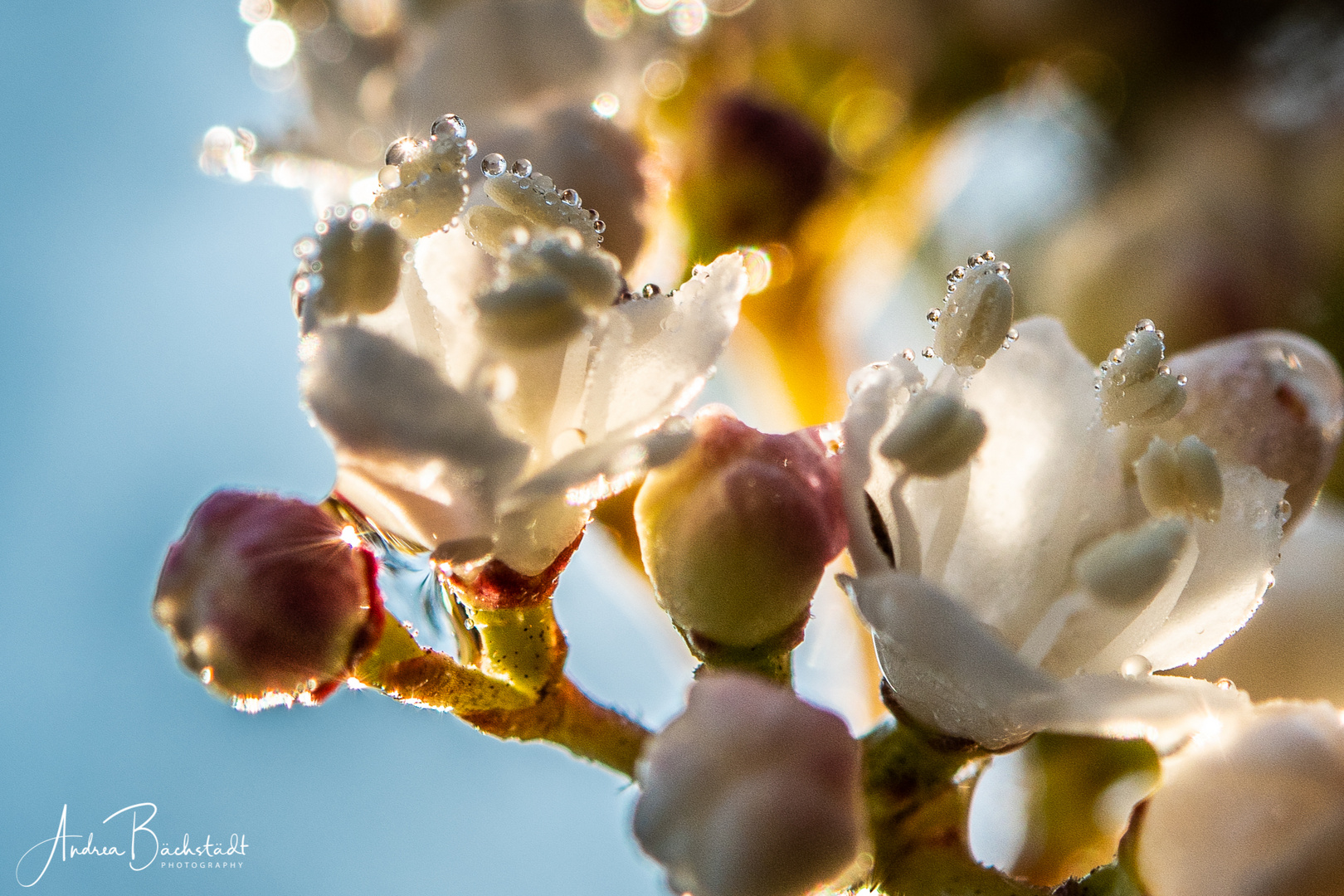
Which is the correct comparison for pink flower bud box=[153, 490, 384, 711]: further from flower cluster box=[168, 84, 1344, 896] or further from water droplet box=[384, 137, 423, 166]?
water droplet box=[384, 137, 423, 166]

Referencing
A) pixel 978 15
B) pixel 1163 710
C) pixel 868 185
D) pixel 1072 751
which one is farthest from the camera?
pixel 978 15

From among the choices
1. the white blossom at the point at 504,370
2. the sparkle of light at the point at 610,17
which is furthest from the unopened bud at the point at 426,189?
the sparkle of light at the point at 610,17

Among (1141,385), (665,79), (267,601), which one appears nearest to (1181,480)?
(1141,385)

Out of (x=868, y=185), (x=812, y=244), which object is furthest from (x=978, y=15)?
(x=812, y=244)

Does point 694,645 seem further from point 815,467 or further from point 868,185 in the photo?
point 868,185

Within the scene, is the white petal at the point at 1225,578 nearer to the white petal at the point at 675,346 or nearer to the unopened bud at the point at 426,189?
the white petal at the point at 675,346

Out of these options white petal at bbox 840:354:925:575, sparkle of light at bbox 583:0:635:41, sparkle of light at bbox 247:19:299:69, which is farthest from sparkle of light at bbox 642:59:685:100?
white petal at bbox 840:354:925:575

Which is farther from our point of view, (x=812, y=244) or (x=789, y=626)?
(x=812, y=244)

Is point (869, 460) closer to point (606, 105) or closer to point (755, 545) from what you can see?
point (755, 545)
